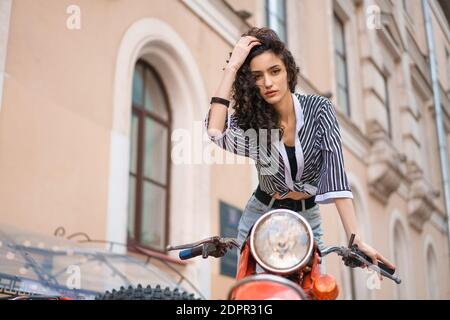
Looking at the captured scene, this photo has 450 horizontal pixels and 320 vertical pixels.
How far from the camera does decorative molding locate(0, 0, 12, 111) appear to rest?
14.6ft

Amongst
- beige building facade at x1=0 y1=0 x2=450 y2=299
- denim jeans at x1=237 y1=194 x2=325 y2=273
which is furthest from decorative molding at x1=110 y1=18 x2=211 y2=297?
denim jeans at x1=237 y1=194 x2=325 y2=273

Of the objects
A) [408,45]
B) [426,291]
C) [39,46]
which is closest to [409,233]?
[426,291]

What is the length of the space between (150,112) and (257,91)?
4.76 metres

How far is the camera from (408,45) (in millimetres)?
11195

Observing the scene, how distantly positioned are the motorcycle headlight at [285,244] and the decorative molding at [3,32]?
332 centimetres

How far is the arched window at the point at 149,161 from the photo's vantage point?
6207 millimetres

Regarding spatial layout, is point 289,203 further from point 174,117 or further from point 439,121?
point 439,121

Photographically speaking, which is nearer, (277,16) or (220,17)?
(220,17)

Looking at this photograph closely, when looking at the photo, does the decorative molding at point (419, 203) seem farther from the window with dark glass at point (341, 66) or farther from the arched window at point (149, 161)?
the arched window at point (149, 161)

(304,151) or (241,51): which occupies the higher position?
(241,51)

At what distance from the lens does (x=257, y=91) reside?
6.44ft

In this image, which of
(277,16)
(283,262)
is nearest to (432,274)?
(277,16)

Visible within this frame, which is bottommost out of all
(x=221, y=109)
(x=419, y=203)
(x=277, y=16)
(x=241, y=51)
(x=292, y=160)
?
(x=292, y=160)

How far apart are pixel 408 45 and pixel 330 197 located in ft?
32.5
